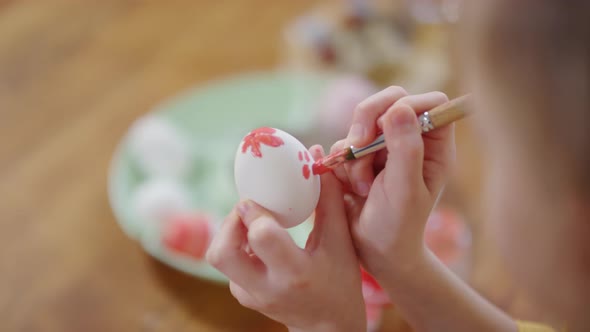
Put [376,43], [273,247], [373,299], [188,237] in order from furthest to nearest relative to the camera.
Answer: [376,43] → [188,237] → [373,299] → [273,247]

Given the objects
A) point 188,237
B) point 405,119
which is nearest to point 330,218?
point 405,119

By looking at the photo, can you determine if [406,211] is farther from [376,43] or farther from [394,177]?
[376,43]

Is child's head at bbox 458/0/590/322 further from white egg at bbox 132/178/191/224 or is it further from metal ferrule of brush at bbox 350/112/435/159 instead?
white egg at bbox 132/178/191/224

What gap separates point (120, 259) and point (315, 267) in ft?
1.37

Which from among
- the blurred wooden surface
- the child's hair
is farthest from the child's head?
the blurred wooden surface

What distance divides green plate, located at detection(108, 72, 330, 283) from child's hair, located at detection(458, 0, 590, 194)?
20.0 inches

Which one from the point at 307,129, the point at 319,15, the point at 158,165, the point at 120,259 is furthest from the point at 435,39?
the point at 120,259

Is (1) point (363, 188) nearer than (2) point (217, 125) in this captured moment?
Yes

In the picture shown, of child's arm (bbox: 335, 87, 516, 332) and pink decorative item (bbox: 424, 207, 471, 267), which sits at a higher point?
child's arm (bbox: 335, 87, 516, 332)

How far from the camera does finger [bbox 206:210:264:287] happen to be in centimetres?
46

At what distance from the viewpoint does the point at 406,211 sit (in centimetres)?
46

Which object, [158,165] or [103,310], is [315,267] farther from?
[158,165]

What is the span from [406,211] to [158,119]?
1.92ft

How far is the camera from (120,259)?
80 centimetres
